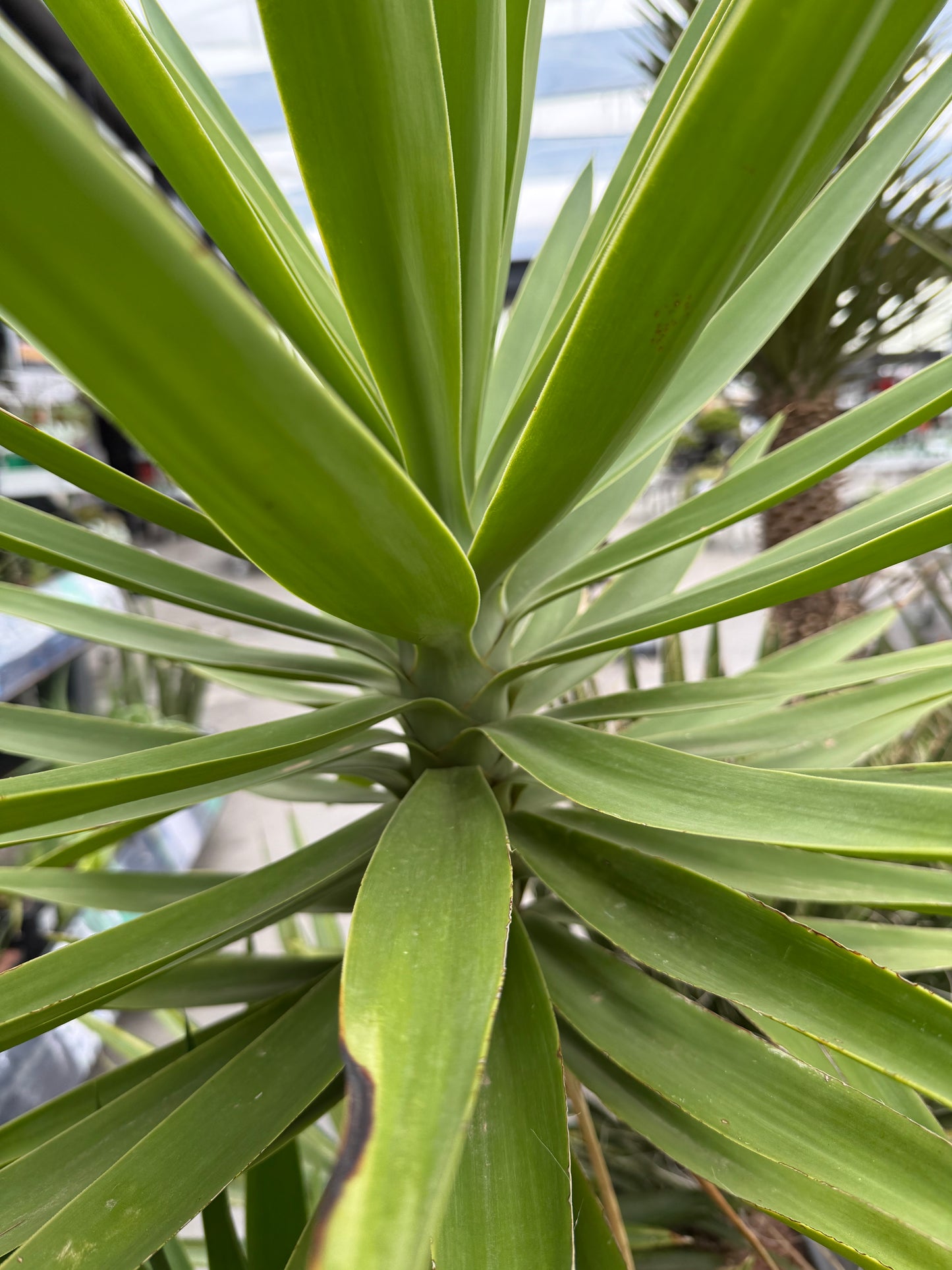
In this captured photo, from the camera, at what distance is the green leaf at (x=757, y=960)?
0.88 ft

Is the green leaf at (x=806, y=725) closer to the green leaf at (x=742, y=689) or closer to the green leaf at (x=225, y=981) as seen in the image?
the green leaf at (x=742, y=689)

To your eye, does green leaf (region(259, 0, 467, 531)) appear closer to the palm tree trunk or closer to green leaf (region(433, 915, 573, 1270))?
green leaf (region(433, 915, 573, 1270))

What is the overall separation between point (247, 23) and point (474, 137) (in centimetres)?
494

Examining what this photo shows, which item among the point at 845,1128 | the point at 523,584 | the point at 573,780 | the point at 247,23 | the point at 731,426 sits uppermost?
the point at 247,23

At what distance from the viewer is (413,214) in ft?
0.92

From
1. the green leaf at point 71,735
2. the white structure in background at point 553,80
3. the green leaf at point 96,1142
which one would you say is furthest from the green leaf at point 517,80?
the white structure in background at point 553,80

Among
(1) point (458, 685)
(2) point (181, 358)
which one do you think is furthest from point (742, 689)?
(2) point (181, 358)

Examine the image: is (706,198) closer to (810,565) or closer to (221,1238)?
(810,565)

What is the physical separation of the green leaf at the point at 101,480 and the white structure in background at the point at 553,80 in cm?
344

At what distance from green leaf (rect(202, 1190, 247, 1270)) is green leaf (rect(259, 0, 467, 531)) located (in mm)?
308

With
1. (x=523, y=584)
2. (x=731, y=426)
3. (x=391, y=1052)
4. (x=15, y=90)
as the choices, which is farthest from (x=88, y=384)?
(x=731, y=426)

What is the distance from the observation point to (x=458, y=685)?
41 cm

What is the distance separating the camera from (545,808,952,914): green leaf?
0.32 metres

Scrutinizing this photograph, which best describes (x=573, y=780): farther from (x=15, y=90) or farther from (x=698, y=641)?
(x=698, y=641)
